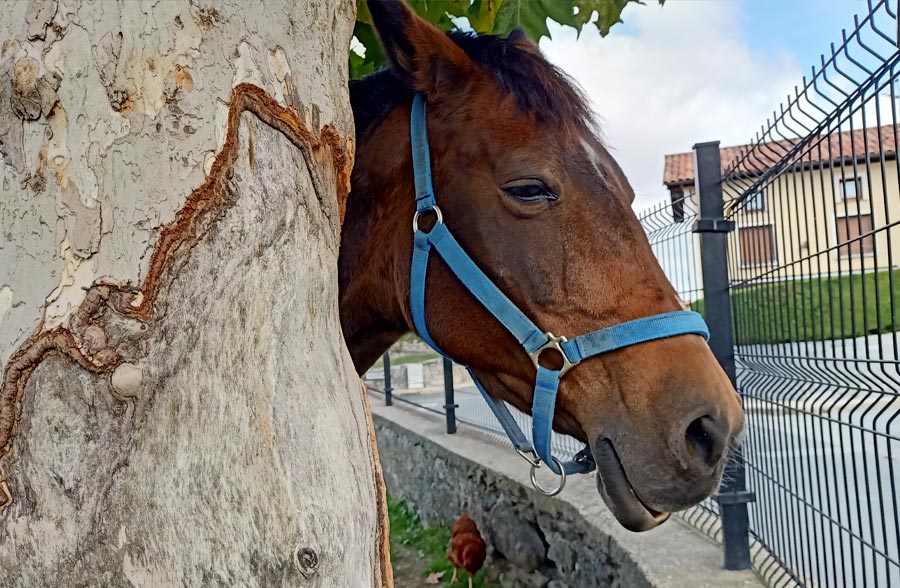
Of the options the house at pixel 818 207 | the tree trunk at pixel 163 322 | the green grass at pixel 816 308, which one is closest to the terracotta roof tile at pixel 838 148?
the house at pixel 818 207

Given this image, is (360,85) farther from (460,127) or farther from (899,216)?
(899,216)

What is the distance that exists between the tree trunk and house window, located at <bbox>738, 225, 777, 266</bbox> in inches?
88.6

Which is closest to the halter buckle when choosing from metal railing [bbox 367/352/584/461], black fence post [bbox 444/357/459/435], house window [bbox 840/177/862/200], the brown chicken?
house window [bbox 840/177/862/200]

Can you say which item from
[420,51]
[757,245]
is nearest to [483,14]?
[420,51]

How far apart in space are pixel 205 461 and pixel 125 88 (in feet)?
1.43

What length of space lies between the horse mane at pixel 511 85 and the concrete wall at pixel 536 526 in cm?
188

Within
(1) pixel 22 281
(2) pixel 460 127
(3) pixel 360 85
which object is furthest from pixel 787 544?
(1) pixel 22 281

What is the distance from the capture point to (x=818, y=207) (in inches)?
93.5

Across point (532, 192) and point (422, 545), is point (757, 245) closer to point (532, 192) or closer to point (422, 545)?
point (532, 192)

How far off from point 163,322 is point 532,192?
3.27ft

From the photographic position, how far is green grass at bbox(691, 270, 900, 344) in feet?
6.22

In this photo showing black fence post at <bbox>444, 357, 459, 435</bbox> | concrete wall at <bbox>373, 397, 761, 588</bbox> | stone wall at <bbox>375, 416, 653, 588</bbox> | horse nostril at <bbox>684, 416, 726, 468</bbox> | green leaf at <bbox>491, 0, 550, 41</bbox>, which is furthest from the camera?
black fence post at <bbox>444, 357, 459, 435</bbox>

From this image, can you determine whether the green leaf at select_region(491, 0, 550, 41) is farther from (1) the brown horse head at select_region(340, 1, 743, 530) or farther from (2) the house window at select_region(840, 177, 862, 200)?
(2) the house window at select_region(840, 177, 862, 200)

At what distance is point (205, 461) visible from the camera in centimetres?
74
